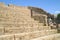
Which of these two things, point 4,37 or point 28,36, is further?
point 28,36

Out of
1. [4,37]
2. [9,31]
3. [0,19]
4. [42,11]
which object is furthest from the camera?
[42,11]

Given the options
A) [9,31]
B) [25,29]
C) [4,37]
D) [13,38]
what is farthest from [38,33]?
[4,37]

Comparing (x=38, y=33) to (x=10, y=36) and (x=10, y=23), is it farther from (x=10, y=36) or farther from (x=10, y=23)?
(x=10, y=36)

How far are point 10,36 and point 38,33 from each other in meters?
2.11

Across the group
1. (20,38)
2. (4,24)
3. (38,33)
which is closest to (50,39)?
(38,33)

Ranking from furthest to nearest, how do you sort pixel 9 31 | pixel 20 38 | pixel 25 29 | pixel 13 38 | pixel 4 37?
pixel 25 29 → pixel 9 31 → pixel 20 38 → pixel 13 38 → pixel 4 37

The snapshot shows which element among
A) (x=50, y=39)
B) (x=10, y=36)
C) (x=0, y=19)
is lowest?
(x=50, y=39)

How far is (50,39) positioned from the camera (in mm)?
5617

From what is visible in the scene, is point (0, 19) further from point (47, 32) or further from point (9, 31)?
point (47, 32)

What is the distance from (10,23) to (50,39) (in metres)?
1.67

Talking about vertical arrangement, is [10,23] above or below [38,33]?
above

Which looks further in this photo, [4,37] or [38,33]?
[38,33]

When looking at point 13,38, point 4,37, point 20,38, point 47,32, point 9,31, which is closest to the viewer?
point 4,37

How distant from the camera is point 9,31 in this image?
4910mm
